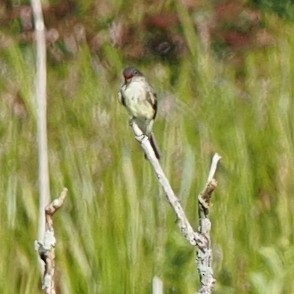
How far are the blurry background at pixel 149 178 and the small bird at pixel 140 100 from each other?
14.3 inches

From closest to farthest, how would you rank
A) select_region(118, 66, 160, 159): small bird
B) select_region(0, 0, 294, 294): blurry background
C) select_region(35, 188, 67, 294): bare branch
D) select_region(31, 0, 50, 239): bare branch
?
select_region(35, 188, 67, 294): bare branch, select_region(118, 66, 160, 159): small bird, select_region(31, 0, 50, 239): bare branch, select_region(0, 0, 294, 294): blurry background

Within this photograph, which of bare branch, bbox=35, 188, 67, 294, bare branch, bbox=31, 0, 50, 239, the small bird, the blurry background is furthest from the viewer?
the blurry background

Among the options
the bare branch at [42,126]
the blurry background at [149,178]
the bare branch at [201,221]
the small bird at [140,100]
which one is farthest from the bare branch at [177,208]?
the blurry background at [149,178]

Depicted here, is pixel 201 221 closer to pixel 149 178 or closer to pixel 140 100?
pixel 140 100

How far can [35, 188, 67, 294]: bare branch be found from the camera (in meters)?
1.13

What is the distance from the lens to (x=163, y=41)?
14.5 feet

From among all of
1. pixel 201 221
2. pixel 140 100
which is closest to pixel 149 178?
pixel 140 100

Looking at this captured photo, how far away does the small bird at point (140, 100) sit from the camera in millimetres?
1372

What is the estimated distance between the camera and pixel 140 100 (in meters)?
1.38

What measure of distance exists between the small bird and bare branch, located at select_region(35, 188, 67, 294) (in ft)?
0.75

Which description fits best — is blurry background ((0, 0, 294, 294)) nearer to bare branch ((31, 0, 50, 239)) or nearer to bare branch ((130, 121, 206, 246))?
bare branch ((31, 0, 50, 239))

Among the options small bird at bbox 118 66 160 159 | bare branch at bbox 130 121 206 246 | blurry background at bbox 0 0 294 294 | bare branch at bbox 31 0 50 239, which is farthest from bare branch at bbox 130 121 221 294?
blurry background at bbox 0 0 294 294

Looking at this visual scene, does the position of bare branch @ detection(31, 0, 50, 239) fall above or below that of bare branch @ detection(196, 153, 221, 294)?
above

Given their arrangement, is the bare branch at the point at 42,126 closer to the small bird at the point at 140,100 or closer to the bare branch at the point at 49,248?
the small bird at the point at 140,100
